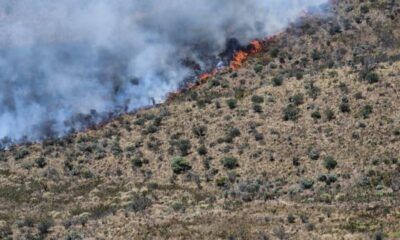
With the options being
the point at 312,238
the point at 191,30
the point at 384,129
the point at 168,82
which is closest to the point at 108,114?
the point at 168,82

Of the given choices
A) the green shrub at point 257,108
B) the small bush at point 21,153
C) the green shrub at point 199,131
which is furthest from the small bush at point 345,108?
the small bush at point 21,153

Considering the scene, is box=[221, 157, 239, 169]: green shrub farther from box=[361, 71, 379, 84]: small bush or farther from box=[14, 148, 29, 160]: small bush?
box=[14, 148, 29, 160]: small bush

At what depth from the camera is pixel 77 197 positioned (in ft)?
198

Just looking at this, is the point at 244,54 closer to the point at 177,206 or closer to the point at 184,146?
the point at 184,146

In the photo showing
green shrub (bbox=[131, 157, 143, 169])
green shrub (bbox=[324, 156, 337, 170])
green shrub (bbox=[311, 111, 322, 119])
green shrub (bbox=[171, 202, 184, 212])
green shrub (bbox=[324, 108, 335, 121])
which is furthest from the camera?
green shrub (bbox=[311, 111, 322, 119])

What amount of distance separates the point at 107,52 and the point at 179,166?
26.2 metres

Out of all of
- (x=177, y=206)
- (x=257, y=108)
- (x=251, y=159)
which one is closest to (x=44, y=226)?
(x=177, y=206)

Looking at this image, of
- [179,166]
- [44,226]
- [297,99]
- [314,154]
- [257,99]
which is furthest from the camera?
[257,99]

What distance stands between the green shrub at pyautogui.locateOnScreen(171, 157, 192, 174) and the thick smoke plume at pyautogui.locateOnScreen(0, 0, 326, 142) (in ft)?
53.7

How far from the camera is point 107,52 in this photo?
85062mm

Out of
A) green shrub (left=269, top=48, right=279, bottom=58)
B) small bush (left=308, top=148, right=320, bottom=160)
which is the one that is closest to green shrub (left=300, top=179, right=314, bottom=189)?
small bush (left=308, top=148, right=320, bottom=160)

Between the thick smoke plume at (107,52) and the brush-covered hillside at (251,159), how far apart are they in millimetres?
3447

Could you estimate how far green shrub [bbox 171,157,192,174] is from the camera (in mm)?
62531

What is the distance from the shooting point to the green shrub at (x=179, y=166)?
62.5 meters
